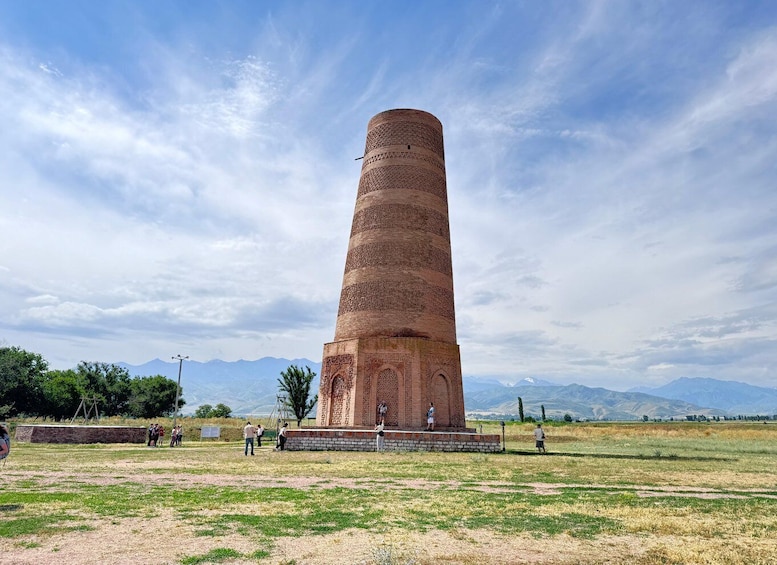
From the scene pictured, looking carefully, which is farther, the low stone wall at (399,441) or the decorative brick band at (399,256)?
the decorative brick band at (399,256)

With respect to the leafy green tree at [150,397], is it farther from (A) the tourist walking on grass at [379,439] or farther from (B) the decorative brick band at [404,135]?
(A) the tourist walking on grass at [379,439]

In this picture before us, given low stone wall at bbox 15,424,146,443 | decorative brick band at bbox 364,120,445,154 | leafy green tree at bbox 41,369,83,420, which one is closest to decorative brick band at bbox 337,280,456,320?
decorative brick band at bbox 364,120,445,154

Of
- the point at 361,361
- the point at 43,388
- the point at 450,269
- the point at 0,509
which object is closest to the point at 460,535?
the point at 0,509

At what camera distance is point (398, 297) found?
2280 cm

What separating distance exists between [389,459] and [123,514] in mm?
9386

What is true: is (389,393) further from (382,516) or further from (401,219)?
(382,516)

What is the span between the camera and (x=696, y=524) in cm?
664

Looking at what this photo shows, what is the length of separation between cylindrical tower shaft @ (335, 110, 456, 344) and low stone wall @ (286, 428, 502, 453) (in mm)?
4819

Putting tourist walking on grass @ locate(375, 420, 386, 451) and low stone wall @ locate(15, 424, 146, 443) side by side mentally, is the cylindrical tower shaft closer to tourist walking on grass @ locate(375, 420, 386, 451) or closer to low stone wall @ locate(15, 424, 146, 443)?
tourist walking on grass @ locate(375, 420, 386, 451)

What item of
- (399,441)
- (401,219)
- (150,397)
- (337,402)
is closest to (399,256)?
(401,219)

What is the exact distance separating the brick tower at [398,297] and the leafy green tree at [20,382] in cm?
3392

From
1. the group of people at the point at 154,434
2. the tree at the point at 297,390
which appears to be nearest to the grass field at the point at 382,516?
the group of people at the point at 154,434

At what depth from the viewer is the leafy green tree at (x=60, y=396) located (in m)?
50.7

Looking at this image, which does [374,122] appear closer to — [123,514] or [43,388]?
[123,514]
